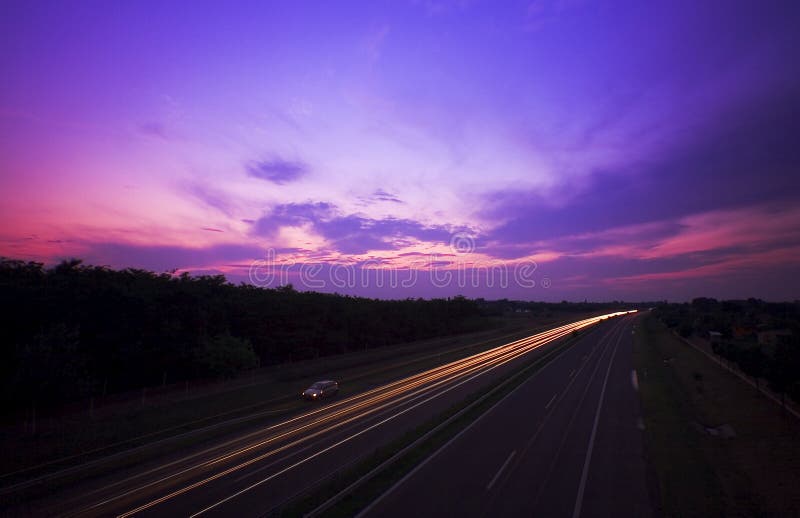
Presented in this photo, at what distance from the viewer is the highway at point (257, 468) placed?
45.3 feet

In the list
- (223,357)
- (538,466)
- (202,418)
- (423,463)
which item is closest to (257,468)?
(423,463)

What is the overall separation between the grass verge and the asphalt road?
84cm

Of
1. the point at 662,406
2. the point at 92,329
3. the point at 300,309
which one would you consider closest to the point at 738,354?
the point at 662,406

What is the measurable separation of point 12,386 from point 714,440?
34.3 meters

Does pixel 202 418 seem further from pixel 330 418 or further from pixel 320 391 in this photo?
pixel 330 418

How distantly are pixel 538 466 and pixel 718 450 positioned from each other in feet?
30.6

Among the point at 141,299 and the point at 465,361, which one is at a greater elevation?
the point at 141,299

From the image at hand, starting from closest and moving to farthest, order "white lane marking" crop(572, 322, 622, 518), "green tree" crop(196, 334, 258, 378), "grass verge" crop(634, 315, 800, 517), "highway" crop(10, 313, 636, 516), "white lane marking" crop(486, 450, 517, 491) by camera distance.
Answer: "white lane marking" crop(572, 322, 622, 518), "highway" crop(10, 313, 636, 516), "grass verge" crop(634, 315, 800, 517), "white lane marking" crop(486, 450, 517, 491), "green tree" crop(196, 334, 258, 378)

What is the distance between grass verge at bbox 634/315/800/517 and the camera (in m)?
14.0

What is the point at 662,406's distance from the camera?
27.5 metres

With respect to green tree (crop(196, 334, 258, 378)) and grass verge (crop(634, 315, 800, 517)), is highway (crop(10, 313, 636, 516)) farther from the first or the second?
green tree (crop(196, 334, 258, 378))

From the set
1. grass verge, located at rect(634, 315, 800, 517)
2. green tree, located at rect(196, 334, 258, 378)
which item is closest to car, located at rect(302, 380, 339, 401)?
green tree, located at rect(196, 334, 258, 378)

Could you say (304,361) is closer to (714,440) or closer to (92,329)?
(92,329)

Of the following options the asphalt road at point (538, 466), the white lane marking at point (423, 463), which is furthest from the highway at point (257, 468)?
the asphalt road at point (538, 466)
